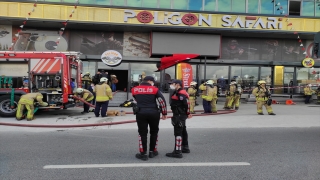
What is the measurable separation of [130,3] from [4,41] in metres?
8.50

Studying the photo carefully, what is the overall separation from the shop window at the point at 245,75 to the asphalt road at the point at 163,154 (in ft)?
37.2

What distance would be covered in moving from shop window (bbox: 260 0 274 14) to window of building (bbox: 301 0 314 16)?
2306 millimetres

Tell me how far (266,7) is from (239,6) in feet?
6.44

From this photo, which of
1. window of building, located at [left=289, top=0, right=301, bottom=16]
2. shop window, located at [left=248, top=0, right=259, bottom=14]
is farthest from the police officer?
window of building, located at [left=289, top=0, right=301, bottom=16]

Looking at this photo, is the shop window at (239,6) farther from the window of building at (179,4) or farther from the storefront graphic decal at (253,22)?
the window of building at (179,4)

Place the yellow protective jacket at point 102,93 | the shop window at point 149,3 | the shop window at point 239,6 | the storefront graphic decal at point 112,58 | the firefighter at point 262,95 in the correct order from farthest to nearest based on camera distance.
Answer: the shop window at point 239,6 < the shop window at point 149,3 < the storefront graphic decal at point 112,58 < the firefighter at point 262,95 < the yellow protective jacket at point 102,93

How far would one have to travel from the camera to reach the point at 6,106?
31.6ft

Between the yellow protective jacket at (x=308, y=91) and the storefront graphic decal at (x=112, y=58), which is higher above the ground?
the storefront graphic decal at (x=112, y=58)

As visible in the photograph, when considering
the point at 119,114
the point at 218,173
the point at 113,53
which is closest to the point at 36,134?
the point at 119,114

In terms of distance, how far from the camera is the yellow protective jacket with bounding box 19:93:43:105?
8.84 metres

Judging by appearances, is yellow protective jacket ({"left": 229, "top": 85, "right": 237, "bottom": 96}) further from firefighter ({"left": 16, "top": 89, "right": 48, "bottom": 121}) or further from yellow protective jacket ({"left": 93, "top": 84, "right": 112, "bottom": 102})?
firefighter ({"left": 16, "top": 89, "right": 48, "bottom": 121})

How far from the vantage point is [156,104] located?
4.83 meters

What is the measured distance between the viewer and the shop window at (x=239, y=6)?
17.2 metres

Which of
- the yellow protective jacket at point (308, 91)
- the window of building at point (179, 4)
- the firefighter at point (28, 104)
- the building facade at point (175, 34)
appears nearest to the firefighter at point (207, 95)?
the building facade at point (175, 34)
